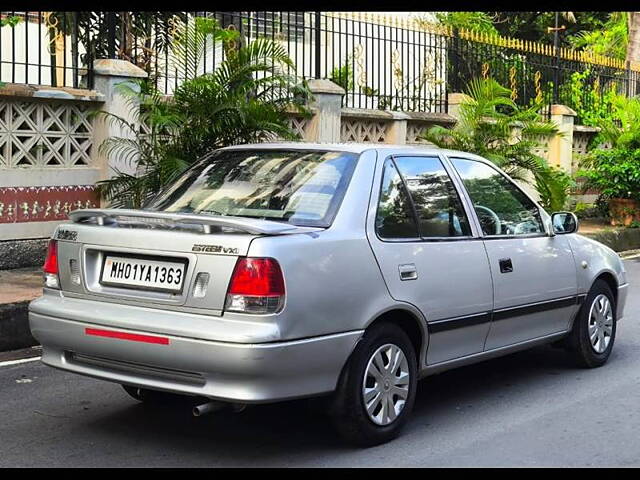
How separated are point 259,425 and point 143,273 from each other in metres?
1.21

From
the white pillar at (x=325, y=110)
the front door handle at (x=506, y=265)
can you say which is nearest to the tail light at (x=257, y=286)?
the front door handle at (x=506, y=265)

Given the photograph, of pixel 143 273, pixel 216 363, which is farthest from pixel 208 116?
pixel 216 363

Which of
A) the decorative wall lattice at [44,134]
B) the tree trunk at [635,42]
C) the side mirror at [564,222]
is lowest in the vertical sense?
Result: the side mirror at [564,222]

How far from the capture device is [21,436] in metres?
5.47

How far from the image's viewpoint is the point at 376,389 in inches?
206

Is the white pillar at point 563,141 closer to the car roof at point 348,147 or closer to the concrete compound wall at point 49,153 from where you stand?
the concrete compound wall at point 49,153

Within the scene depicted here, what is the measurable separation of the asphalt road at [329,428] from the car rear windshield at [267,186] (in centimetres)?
121

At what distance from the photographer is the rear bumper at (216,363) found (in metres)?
4.69

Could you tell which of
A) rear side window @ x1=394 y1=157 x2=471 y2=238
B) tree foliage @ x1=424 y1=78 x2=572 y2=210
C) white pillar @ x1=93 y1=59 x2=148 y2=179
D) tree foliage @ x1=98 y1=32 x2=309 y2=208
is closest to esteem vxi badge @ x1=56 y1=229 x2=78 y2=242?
rear side window @ x1=394 y1=157 x2=471 y2=238

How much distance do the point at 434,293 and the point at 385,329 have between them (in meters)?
0.46

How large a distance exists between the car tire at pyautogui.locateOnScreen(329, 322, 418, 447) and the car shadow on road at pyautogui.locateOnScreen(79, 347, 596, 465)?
0.15 metres

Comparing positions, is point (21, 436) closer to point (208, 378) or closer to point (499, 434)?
point (208, 378)

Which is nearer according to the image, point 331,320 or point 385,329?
point 331,320
